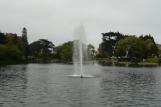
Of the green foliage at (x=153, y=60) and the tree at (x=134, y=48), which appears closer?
the green foliage at (x=153, y=60)

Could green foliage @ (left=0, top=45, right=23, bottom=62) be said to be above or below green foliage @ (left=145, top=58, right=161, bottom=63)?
above

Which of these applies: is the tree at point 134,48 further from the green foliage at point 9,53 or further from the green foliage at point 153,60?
the green foliage at point 9,53

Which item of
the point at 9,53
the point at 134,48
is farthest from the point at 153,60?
the point at 9,53

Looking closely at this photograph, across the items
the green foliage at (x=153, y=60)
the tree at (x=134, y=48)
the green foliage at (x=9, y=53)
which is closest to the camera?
the green foliage at (x=9, y=53)

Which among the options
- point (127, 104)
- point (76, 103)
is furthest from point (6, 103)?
point (127, 104)

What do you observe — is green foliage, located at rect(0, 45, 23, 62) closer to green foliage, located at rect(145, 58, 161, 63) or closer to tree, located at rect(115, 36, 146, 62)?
tree, located at rect(115, 36, 146, 62)

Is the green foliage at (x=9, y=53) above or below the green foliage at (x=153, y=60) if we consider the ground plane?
above

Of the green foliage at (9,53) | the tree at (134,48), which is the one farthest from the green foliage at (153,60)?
the green foliage at (9,53)

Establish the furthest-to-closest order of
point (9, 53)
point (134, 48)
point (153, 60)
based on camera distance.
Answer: point (134, 48)
point (153, 60)
point (9, 53)

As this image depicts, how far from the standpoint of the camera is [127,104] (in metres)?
35.0

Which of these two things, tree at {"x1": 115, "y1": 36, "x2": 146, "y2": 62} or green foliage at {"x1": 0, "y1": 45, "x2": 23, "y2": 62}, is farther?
tree at {"x1": 115, "y1": 36, "x2": 146, "y2": 62}

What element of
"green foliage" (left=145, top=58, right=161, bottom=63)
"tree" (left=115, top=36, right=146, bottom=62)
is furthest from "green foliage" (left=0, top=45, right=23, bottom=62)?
"green foliage" (left=145, top=58, right=161, bottom=63)

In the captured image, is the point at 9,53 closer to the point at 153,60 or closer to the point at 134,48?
the point at 134,48

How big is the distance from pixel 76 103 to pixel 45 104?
9.02 feet
